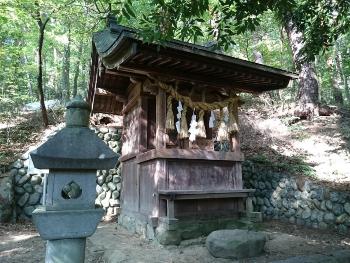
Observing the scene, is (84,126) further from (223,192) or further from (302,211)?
(302,211)

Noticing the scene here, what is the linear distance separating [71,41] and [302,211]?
49.7 feet

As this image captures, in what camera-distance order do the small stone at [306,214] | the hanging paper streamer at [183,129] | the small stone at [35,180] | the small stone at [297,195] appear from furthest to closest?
the small stone at [35,180] → the small stone at [297,195] → the small stone at [306,214] → the hanging paper streamer at [183,129]

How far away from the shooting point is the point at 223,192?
741cm

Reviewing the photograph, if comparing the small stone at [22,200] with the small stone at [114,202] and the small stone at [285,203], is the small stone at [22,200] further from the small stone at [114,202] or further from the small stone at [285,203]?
the small stone at [285,203]

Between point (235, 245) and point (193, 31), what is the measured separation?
12.0ft

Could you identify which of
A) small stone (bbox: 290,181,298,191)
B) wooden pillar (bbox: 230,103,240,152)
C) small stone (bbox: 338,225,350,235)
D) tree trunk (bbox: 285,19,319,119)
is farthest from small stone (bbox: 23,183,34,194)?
tree trunk (bbox: 285,19,319,119)

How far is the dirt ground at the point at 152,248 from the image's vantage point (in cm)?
583

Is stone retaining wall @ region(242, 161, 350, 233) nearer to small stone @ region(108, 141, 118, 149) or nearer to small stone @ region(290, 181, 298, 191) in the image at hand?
small stone @ region(290, 181, 298, 191)

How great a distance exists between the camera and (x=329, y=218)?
821cm

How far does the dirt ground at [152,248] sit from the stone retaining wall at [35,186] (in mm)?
1874

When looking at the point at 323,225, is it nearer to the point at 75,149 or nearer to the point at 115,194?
the point at 115,194

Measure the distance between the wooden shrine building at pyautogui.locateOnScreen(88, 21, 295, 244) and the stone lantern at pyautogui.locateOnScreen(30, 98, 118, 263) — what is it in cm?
273

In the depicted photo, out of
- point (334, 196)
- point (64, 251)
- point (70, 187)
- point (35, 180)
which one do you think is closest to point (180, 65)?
point (70, 187)

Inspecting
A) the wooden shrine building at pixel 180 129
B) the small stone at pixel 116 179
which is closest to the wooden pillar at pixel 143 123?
the wooden shrine building at pixel 180 129
